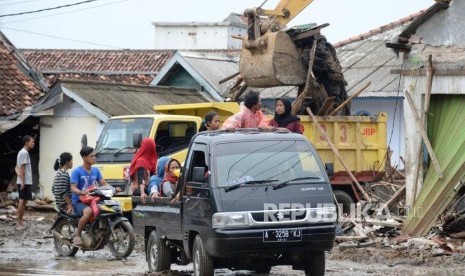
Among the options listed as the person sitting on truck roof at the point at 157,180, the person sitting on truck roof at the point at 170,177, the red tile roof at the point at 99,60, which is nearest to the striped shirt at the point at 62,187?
the person sitting on truck roof at the point at 157,180

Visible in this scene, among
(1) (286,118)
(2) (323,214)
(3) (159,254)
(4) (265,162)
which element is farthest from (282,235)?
(1) (286,118)

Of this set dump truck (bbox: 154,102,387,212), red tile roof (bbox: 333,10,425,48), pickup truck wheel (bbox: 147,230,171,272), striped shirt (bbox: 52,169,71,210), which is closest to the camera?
pickup truck wheel (bbox: 147,230,171,272)

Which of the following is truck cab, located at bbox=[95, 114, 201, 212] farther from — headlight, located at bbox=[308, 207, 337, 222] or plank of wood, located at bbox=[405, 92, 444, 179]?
headlight, located at bbox=[308, 207, 337, 222]

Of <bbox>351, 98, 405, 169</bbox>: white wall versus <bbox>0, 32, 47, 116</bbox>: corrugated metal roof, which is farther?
<bbox>351, 98, 405, 169</bbox>: white wall

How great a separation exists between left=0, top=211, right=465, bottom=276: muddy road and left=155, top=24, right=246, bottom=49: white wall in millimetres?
54888

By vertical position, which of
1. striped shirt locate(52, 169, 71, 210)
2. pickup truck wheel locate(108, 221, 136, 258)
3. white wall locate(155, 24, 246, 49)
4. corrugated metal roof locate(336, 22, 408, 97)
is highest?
white wall locate(155, 24, 246, 49)

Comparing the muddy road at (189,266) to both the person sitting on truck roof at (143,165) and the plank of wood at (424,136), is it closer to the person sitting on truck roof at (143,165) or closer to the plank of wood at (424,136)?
the person sitting on truck roof at (143,165)

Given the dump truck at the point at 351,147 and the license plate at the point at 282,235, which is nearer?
the license plate at the point at 282,235

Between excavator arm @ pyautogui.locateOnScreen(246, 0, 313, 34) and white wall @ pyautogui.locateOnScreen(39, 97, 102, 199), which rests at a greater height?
excavator arm @ pyautogui.locateOnScreen(246, 0, 313, 34)

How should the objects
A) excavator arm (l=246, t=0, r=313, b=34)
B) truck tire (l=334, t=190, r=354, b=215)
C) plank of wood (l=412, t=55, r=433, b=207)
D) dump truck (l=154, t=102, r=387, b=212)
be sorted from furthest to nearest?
1. excavator arm (l=246, t=0, r=313, b=34)
2. dump truck (l=154, t=102, r=387, b=212)
3. truck tire (l=334, t=190, r=354, b=215)
4. plank of wood (l=412, t=55, r=433, b=207)

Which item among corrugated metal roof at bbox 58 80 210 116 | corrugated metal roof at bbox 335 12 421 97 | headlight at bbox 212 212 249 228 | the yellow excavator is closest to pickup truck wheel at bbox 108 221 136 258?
headlight at bbox 212 212 249 228

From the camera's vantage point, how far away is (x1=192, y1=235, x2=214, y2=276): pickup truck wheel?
12.7 m

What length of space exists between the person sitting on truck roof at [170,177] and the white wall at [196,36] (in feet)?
188

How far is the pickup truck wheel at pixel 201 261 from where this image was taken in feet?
41.7
